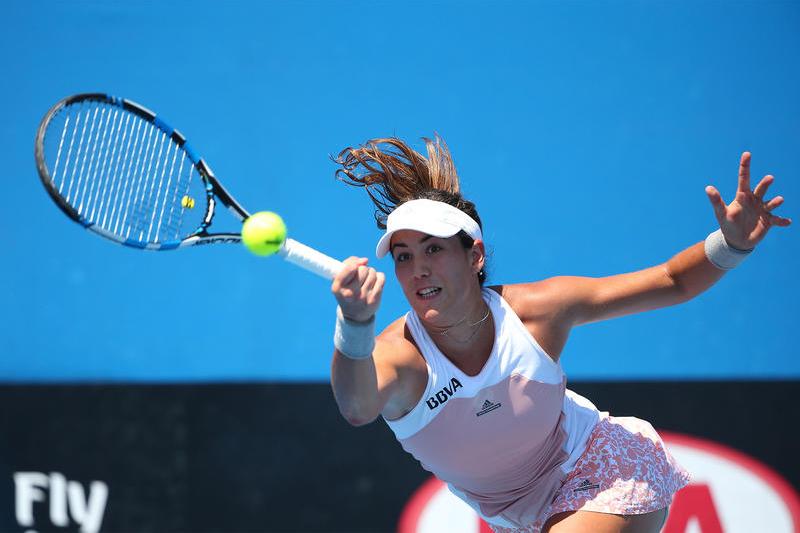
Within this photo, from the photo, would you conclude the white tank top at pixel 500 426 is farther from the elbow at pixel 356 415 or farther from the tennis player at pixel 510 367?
the elbow at pixel 356 415

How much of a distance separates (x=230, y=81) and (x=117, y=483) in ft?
5.72

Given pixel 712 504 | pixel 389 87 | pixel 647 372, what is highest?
pixel 389 87

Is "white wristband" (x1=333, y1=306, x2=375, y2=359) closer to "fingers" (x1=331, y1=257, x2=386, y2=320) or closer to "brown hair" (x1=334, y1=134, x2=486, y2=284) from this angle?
"fingers" (x1=331, y1=257, x2=386, y2=320)

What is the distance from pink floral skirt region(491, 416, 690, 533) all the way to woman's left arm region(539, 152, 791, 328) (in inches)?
14.6

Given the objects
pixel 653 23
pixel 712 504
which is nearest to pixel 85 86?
pixel 653 23

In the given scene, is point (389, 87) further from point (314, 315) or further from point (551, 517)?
point (551, 517)

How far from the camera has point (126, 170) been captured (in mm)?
2980

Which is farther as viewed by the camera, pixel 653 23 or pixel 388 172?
pixel 653 23

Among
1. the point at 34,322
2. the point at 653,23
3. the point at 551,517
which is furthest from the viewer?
the point at 653,23

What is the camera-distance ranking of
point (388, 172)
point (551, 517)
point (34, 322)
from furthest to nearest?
point (34, 322)
point (388, 172)
point (551, 517)

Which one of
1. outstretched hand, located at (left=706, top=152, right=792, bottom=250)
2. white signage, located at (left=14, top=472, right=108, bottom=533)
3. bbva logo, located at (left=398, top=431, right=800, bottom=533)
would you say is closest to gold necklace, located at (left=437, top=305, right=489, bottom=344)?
outstretched hand, located at (left=706, top=152, right=792, bottom=250)

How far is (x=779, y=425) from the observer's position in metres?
4.08

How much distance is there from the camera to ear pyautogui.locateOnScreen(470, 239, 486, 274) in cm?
262

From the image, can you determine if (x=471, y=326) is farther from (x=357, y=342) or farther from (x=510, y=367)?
(x=357, y=342)
